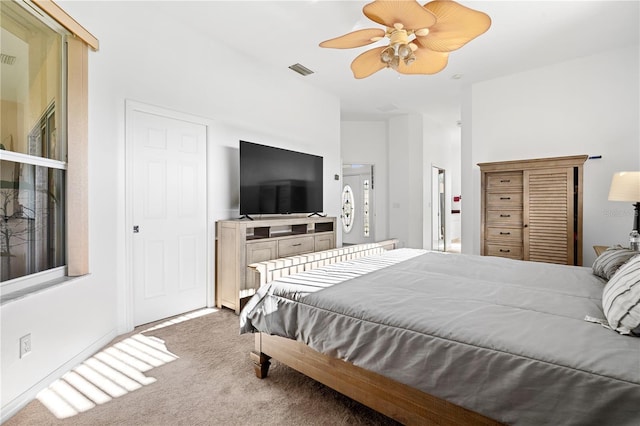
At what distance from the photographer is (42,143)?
2018 mm

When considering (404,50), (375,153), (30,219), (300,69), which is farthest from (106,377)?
Result: (375,153)

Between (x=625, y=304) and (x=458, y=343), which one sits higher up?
(x=625, y=304)

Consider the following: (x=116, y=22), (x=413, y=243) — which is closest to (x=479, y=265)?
(x=116, y=22)

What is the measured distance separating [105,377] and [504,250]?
437 cm

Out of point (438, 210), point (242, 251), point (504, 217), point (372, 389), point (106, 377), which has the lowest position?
point (106, 377)

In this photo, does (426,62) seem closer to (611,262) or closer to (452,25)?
(452,25)

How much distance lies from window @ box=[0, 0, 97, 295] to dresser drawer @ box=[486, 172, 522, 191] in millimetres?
4454

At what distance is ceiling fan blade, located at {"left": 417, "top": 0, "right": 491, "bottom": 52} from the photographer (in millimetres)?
1912

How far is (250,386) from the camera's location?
1803mm

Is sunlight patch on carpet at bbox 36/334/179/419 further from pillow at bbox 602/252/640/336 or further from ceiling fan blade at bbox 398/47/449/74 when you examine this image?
ceiling fan blade at bbox 398/47/449/74

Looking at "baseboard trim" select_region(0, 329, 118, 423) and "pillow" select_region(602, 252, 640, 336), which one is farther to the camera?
"baseboard trim" select_region(0, 329, 118, 423)

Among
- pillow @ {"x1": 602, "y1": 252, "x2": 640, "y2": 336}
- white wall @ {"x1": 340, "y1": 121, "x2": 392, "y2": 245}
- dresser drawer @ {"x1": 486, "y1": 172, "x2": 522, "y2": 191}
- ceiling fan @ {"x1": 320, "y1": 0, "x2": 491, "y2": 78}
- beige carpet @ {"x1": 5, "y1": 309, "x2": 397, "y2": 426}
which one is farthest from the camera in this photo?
white wall @ {"x1": 340, "y1": 121, "x2": 392, "y2": 245}

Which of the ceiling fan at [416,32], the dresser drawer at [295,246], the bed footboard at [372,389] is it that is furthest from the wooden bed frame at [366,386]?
the ceiling fan at [416,32]

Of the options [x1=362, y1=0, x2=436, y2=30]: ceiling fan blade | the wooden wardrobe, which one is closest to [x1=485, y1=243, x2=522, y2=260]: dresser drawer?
the wooden wardrobe
